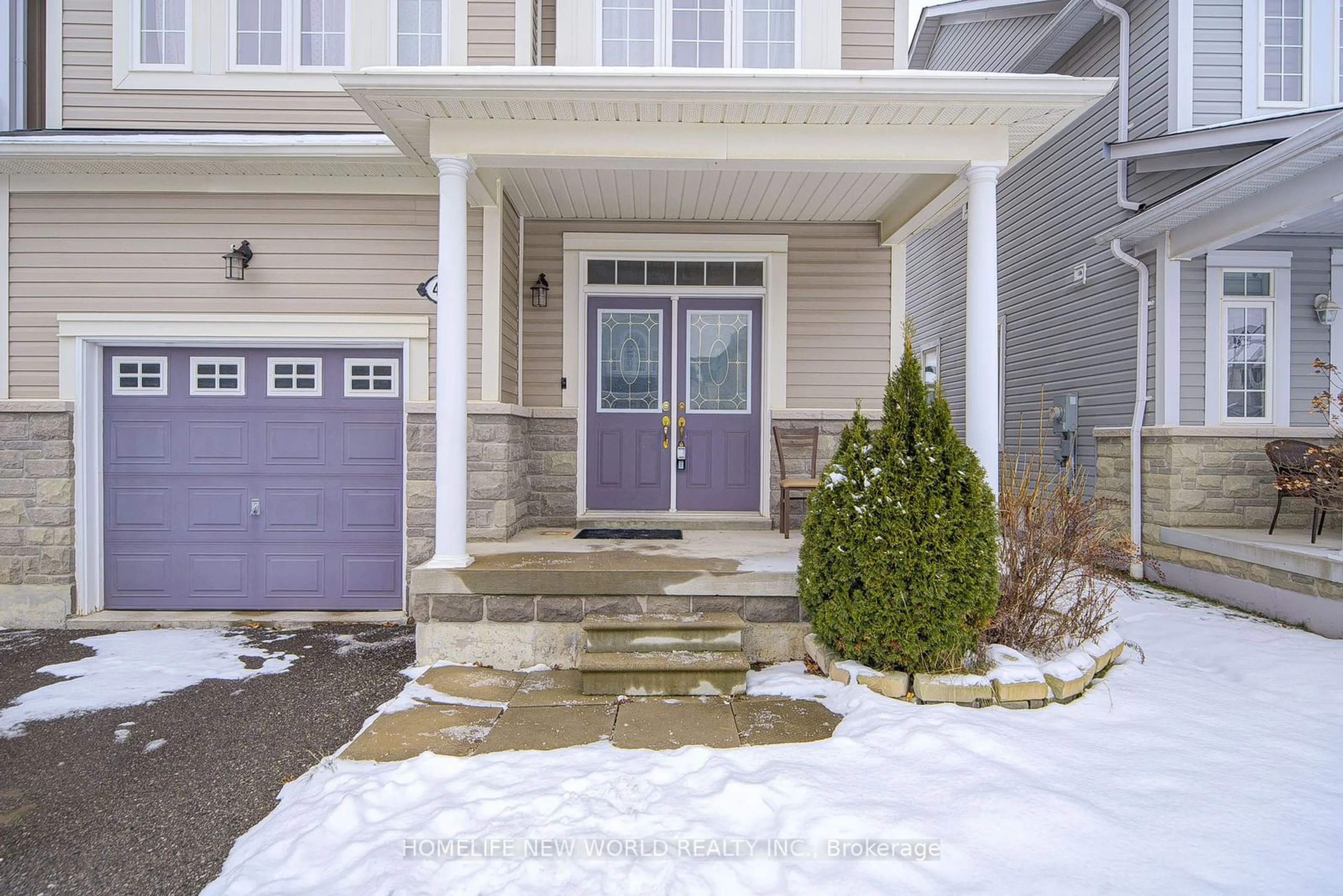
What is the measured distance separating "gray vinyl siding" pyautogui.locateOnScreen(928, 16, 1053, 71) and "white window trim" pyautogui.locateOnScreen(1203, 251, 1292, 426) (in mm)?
3802

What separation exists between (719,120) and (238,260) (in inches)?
131

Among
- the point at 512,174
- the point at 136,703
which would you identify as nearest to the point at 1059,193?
the point at 512,174

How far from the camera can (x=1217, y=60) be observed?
243 inches

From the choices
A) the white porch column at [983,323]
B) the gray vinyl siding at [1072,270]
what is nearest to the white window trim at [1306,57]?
the gray vinyl siding at [1072,270]

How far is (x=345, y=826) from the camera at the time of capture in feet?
7.30

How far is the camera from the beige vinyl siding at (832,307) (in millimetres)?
5609

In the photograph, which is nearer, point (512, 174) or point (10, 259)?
point (512, 174)

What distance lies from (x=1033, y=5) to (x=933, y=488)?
7.54m

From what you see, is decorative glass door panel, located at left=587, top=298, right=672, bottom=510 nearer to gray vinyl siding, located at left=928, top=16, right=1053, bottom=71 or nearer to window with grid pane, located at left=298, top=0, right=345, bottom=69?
window with grid pane, located at left=298, top=0, right=345, bottom=69

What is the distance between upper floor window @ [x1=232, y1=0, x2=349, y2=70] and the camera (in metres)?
5.02

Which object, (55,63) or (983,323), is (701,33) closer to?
(983,323)

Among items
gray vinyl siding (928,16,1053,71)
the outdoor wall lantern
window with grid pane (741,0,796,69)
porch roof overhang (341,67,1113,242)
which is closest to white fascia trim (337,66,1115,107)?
porch roof overhang (341,67,1113,242)

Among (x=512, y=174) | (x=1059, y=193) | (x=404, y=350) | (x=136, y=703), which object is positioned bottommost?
(x=136, y=703)

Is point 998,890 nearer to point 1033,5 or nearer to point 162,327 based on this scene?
point 162,327
